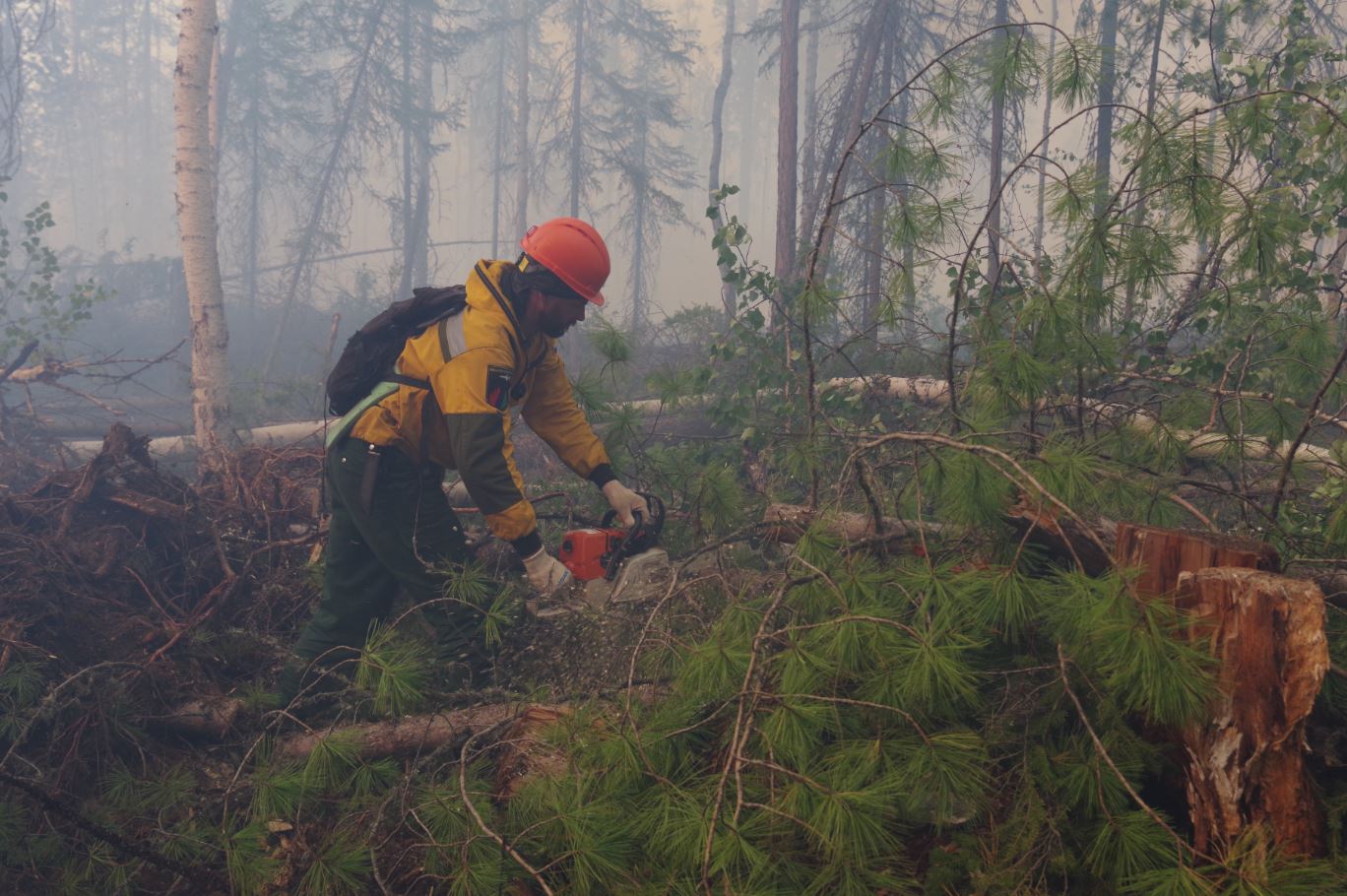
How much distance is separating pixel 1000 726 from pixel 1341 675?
937 mm

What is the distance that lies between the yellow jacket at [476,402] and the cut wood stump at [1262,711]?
8.90 feet

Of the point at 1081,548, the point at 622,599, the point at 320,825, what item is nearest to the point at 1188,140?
the point at 1081,548

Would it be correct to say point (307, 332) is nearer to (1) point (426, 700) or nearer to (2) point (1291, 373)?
(1) point (426, 700)

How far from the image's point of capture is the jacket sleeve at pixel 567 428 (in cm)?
442

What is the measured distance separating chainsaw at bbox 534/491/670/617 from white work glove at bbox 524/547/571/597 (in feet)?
0.27

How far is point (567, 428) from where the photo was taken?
4477 millimetres

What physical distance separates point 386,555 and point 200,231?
575cm

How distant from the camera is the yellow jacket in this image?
3643 mm

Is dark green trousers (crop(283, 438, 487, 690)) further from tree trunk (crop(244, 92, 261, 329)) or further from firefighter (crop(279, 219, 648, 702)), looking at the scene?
tree trunk (crop(244, 92, 261, 329))

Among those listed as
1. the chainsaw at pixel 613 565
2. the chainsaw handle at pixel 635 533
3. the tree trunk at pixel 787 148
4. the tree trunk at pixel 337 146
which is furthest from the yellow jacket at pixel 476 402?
the tree trunk at pixel 337 146

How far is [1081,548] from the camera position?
2729 mm

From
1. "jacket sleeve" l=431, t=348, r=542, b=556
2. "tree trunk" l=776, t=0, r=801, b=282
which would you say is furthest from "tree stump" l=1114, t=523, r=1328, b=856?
"tree trunk" l=776, t=0, r=801, b=282

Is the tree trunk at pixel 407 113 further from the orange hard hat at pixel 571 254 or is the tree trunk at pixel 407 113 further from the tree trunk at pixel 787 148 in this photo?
the orange hard hat at pixel 571 254

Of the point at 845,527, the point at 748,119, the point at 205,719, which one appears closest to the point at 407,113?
the point at 205,719
